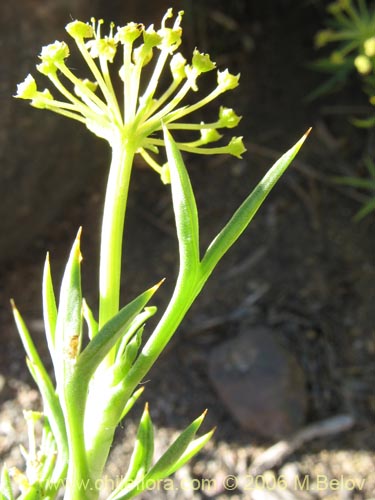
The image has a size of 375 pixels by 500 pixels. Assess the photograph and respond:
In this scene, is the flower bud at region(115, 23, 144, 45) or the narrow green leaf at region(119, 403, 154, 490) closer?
the flower bud at region(115, 23, 144, 45)

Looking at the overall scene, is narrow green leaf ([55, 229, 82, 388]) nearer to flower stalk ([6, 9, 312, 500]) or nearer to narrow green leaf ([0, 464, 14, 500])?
flower stalk ([6, 9, 312, 500])

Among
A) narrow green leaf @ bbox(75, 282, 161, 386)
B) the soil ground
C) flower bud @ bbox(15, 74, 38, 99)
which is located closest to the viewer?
narrow green leaf @ bbox(75, 282, 161, 386)

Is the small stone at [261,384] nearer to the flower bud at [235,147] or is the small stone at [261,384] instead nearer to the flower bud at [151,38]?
the flower bud at [235,147]

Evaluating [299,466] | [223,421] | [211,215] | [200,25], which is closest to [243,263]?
[211,215]

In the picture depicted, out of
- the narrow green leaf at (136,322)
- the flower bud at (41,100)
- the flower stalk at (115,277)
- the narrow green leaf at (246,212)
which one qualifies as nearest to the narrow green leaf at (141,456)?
the flower stalk at (115,277)

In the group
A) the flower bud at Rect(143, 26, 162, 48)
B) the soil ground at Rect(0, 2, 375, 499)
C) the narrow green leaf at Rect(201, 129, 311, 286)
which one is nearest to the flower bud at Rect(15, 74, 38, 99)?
the flower bud at Rect(143, 26, 162, 48)
